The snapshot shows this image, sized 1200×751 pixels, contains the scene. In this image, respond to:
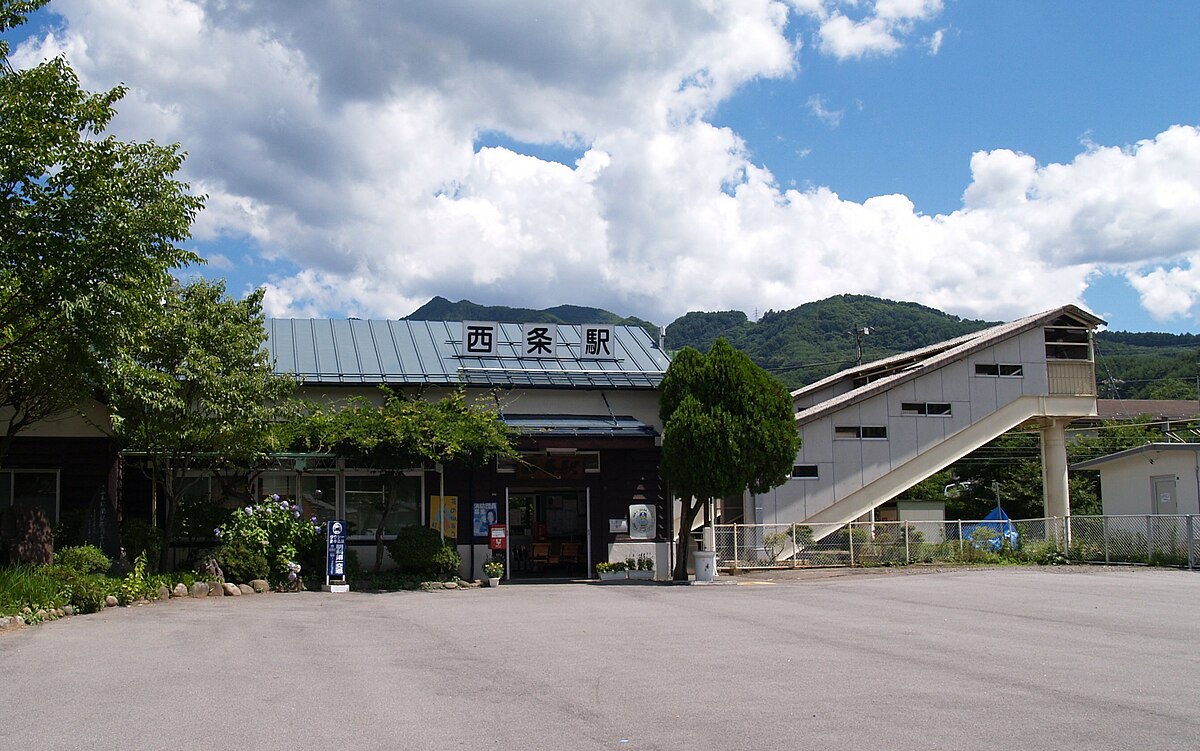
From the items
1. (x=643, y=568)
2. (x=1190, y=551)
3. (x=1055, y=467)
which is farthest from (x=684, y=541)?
(x=1055, y=467)

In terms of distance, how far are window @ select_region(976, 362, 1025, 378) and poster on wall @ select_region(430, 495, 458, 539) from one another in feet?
50.8

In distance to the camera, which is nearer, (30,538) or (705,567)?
(30,538)

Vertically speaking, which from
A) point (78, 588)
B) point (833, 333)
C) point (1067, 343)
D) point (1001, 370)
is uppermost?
point (833, 333)

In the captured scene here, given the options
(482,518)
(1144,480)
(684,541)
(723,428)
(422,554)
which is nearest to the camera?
(422,554)

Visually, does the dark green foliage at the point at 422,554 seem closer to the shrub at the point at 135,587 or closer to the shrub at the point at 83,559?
the shrub at the point at 135,587

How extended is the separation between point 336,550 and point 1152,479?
21684 mm

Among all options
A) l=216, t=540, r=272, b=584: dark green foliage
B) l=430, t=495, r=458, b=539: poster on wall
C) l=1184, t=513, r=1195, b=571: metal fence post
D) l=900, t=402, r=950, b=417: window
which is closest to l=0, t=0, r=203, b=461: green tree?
l=216, t=540, r=272, b=584: dark green foliage

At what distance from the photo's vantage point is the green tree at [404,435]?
67.4ft

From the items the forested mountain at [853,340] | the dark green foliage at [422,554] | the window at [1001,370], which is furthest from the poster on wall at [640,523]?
the forested mountain at [853,340]

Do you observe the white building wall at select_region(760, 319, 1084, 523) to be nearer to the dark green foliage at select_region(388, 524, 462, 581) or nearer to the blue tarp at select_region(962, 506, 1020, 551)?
the blue tarp at select_region(962, 506, 1020, 551)

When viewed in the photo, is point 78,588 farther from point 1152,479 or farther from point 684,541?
point 1152,479

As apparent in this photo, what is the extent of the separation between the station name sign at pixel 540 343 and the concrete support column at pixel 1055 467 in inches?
536

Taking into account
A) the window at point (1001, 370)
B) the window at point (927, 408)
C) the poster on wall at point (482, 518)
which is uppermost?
the window at point (1001, 370)

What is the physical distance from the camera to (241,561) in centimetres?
1936
